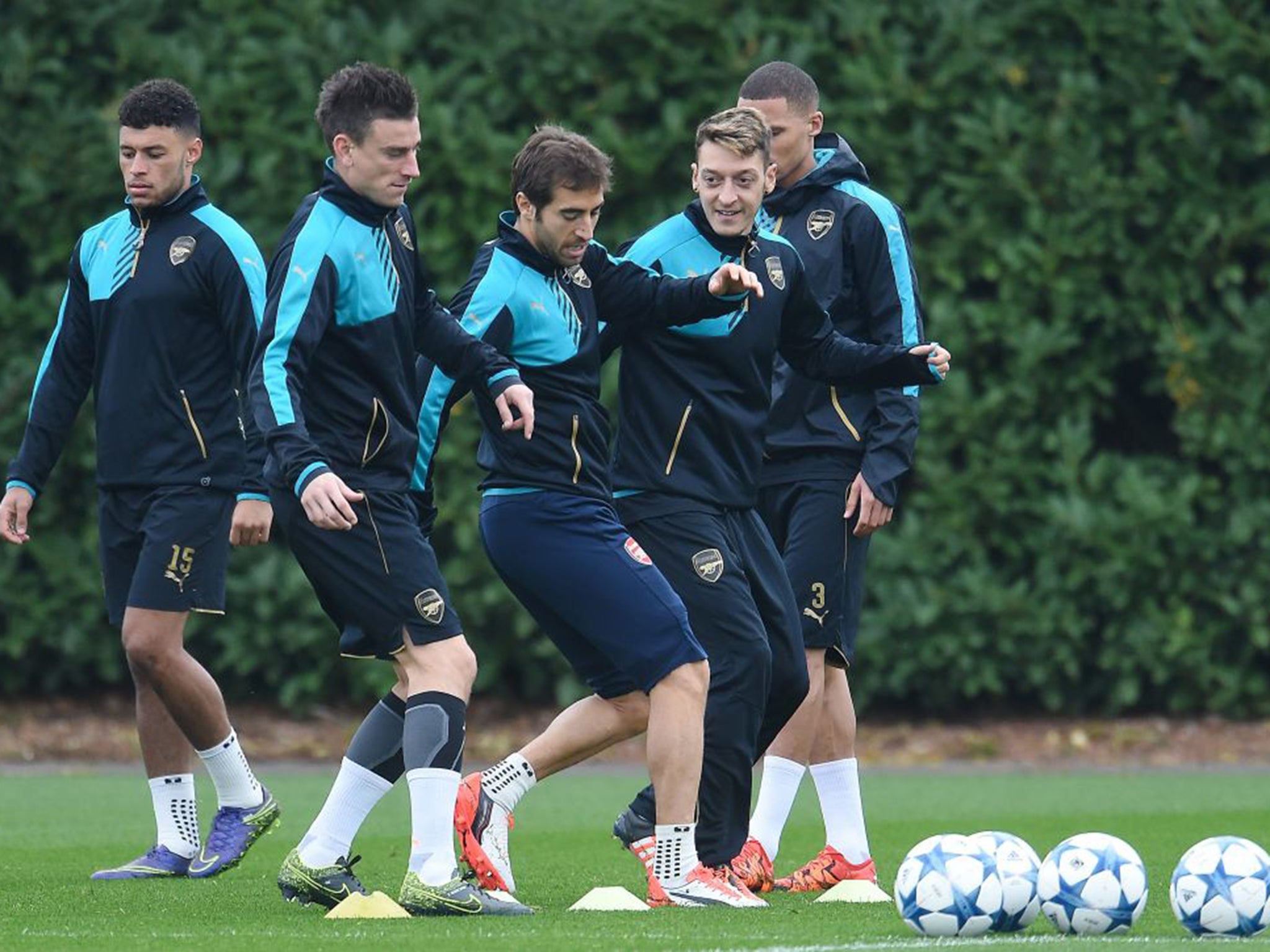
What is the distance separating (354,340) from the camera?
21.0 ft

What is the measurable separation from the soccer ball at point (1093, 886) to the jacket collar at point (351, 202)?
2.60m

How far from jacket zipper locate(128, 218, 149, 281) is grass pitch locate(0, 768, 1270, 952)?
161 cm

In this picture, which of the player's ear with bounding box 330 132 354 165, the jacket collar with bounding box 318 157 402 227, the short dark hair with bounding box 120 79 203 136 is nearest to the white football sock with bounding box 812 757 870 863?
the jacket collar with bounding box 318 157 402 227

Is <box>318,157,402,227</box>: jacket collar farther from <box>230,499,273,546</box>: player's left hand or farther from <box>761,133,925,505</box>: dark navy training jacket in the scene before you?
<box>761,133,925,505</box>: dark navy training jacket

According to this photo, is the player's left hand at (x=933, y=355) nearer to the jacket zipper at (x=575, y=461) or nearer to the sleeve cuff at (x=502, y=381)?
the jacket zipper at (x=575, y=461)

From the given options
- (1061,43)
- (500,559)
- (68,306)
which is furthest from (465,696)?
(1061,43)

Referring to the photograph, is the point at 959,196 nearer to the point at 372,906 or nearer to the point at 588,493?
the point at 588,493

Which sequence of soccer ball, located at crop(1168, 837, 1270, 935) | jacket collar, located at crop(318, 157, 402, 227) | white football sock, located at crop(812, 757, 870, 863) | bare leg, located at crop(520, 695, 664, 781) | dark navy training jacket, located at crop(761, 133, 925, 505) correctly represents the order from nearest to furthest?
soccer ball, located at crop(1168, 837, 1270, 935)
jacket collar, located at crop(318, 157, 402, 227)
bare leg, located at crop(520, 695, 664, 781)
white football sock, located at crop(812, 757, 870, 863)
dark navy training jacket, located at crop(761, 133, 925, 505)

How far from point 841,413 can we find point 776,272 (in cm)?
76

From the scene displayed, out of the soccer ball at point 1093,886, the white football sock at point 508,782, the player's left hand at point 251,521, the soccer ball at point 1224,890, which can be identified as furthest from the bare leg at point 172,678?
the soccer ball at point 1224,890

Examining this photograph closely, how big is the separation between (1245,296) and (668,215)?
10.9 ft

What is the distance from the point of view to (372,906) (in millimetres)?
6262

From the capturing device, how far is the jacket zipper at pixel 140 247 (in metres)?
7.59

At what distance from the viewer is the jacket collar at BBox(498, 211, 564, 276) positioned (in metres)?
6.65
